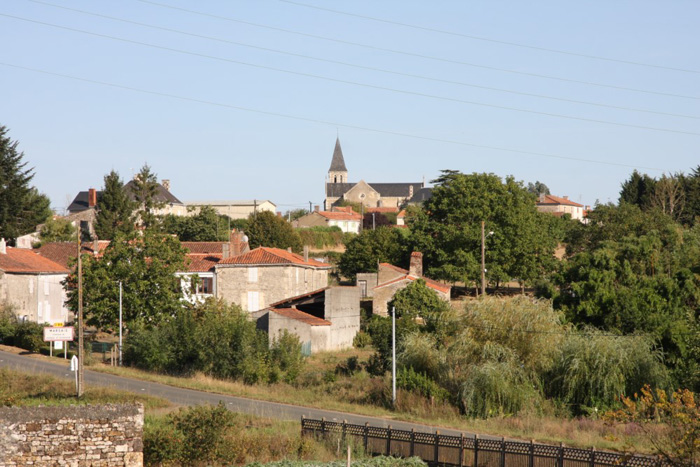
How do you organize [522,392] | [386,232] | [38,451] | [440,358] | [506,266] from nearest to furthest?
[38,451]
[522,392]
[440,358]
[506,266]
[386,232]

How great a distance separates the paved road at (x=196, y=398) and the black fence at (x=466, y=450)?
16.3ft

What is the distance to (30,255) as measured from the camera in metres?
61.6

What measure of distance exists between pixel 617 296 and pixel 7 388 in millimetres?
28023

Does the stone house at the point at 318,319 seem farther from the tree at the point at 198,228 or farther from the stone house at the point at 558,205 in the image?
the stone house at the point at 558,205

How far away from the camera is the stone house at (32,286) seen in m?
54.5

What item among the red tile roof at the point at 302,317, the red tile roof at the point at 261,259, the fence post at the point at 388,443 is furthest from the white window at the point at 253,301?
the fence post at the point at 388,443

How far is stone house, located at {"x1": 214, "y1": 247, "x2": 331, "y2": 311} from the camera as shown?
192ft

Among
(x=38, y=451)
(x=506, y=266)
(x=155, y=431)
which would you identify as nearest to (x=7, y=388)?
(x=155, y=431)

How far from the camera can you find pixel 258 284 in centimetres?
5912

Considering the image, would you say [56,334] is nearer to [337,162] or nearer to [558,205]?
[558,205]

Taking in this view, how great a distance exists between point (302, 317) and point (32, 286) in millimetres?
19894

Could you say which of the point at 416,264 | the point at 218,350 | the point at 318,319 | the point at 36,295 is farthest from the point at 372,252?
the point at 218,350

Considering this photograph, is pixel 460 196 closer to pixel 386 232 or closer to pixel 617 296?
pixel 386 232

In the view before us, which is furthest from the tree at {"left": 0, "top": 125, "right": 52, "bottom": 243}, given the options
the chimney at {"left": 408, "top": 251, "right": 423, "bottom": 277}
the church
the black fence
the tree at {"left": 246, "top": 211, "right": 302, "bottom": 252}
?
the church
